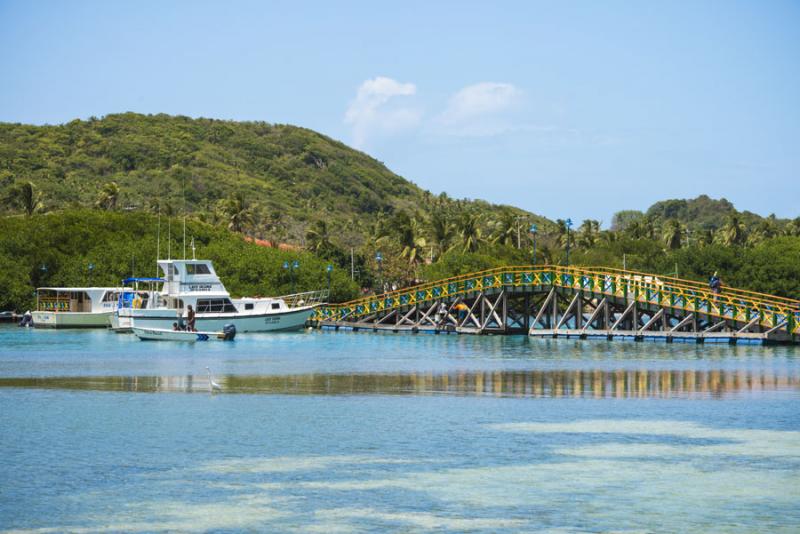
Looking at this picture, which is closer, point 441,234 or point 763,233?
point 441,234

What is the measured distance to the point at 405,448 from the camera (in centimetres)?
3238

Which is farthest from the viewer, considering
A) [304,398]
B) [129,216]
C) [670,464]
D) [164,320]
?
[129,216]

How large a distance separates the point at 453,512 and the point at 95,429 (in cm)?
1553

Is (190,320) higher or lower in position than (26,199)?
lower

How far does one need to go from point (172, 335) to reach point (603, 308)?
1231 inches

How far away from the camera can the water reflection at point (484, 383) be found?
153 ft

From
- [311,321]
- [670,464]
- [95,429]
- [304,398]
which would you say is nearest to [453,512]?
[670,464]

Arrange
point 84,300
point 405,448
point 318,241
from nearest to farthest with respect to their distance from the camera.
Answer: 1. point 405,448
2. point 84,300
3. point 318,241

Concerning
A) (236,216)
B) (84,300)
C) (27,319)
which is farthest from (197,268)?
(236,216)

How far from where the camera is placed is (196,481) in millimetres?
27625

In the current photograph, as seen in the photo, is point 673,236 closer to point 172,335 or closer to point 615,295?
point 615,295

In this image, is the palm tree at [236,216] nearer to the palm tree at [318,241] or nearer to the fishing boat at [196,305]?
the palm tree at [318,241]

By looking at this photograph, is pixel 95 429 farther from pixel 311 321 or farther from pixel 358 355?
pixel 311 321

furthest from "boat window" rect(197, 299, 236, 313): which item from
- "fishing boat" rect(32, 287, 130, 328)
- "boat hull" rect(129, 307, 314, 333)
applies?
"fishing boat" rect(32, 287, 130, 328)
